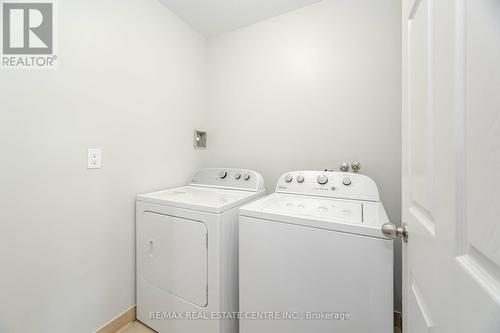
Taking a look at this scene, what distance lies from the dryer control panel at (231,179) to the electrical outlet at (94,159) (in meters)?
0.81

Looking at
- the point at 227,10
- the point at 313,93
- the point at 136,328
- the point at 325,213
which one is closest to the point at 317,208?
the point at 325,213

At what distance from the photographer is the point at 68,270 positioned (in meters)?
1.20

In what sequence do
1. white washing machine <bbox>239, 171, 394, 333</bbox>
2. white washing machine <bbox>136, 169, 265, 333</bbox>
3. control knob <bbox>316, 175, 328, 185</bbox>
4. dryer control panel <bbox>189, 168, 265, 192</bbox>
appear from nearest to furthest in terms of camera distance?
white washing machine <bbox>239, 171, 394, 333</bbox>, white washing machine <bbox>136, 169, 265, 333</bbox>, control knob <bbox>316, 175, 328, 185</bbox>, dryer control panel <bbox>189, 168, 265, 192</bbox>

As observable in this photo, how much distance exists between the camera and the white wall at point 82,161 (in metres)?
1.02

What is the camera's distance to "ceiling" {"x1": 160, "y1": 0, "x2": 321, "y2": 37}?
5.63 feet

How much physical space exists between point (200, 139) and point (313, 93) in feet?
3.90

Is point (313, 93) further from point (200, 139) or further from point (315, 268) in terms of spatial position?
point (315, 268)

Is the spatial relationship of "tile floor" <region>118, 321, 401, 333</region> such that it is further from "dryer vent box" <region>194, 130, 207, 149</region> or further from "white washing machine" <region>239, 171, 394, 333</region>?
"dryer vent box" <region>194, 130, 207, 149</region>

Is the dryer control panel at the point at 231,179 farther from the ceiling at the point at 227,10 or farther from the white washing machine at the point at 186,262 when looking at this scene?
the ceiling at the point at 227,10

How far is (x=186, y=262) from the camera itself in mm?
1258

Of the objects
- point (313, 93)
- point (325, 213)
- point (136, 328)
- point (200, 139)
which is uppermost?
point (313, 93)

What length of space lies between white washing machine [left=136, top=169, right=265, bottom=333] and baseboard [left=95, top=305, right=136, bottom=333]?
5 centimetres

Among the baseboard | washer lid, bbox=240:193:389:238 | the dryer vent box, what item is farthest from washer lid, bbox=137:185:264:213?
the baseboard

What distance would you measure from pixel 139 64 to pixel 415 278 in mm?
1978
